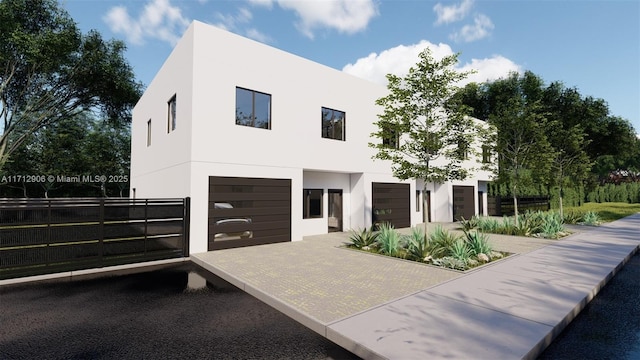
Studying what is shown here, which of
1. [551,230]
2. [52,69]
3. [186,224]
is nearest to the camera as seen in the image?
[186,224]

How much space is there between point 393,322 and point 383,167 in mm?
12564

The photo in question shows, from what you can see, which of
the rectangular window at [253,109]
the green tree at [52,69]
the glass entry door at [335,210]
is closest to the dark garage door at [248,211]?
the rectangular window at [253,109]

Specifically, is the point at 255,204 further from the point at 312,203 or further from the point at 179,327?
the point at 179,327

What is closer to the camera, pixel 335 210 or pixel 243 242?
pixel 243 242

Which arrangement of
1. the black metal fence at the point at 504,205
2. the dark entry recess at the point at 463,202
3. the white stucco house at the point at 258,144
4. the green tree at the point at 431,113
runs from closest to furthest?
the green tree at the point at 431,113 < the white stucco house at the point at 258,144 < the dark entry recess at the point at 463,202 < the black metal fence at the point at 504,205

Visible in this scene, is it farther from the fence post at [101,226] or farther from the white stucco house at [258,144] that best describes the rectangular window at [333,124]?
the fence post at [101,226]

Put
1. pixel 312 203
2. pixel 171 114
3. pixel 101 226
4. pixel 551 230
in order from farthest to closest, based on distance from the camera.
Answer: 1. pixel 312 203
2. pixel 551 230
3. pixel 171 114
4. pixel 101 226

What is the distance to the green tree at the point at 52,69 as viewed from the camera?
1777 centimetres

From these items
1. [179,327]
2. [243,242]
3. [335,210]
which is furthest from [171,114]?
[179,327]

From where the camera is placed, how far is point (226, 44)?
1086 centimetres

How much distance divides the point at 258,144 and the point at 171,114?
468 cm

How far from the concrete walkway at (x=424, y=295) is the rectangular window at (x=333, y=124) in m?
6.23

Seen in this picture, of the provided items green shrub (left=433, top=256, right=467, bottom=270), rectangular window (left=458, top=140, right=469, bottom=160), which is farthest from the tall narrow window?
rectangular window (left=458, top=140, right=469, bottom=160)

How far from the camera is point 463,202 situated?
2223 cm
